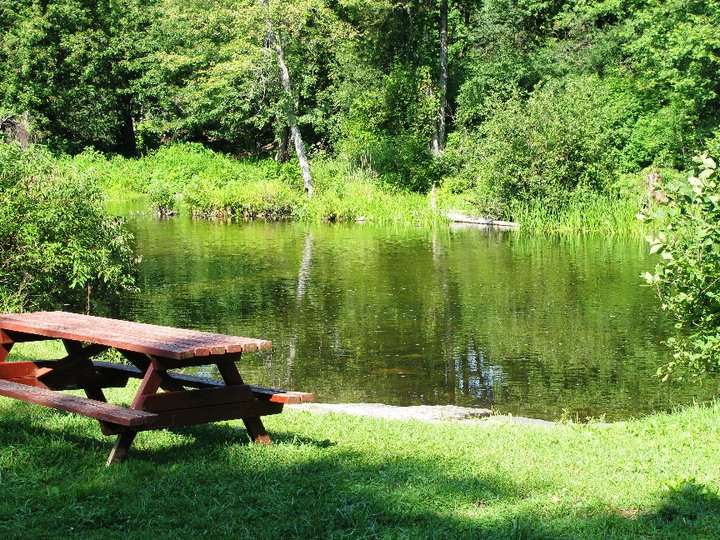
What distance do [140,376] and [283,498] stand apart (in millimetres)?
2167

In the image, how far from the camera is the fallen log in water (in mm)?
26164

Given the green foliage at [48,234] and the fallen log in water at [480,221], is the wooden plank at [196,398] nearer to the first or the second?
the green foliage at [48,234]

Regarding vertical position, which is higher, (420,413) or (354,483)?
(354,483)

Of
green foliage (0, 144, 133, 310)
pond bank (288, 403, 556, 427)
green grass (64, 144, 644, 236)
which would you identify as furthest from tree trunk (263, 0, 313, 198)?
pond bank (288, 403, 556, 427)

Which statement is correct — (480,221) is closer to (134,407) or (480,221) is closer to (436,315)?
(436,315)

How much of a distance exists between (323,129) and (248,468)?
33700mm

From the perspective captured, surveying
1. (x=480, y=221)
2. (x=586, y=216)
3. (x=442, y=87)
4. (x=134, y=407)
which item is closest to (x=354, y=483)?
(x=134, y=407)

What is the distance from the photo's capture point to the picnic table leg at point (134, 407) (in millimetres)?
5055

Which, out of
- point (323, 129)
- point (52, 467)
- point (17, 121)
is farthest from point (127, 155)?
point (52, 467)

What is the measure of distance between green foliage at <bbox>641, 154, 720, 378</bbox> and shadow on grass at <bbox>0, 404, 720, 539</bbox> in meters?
3.44

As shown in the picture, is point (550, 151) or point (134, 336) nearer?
point (134, 336)

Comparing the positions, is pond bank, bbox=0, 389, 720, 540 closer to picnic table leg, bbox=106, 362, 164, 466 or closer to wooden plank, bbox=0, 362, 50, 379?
picnic table leg, bbox=106, 362, 164, 466

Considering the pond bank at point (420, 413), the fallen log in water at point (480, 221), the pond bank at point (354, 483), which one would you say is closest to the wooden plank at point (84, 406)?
the pond bank at point (354, 483)

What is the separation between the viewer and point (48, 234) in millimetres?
11000
